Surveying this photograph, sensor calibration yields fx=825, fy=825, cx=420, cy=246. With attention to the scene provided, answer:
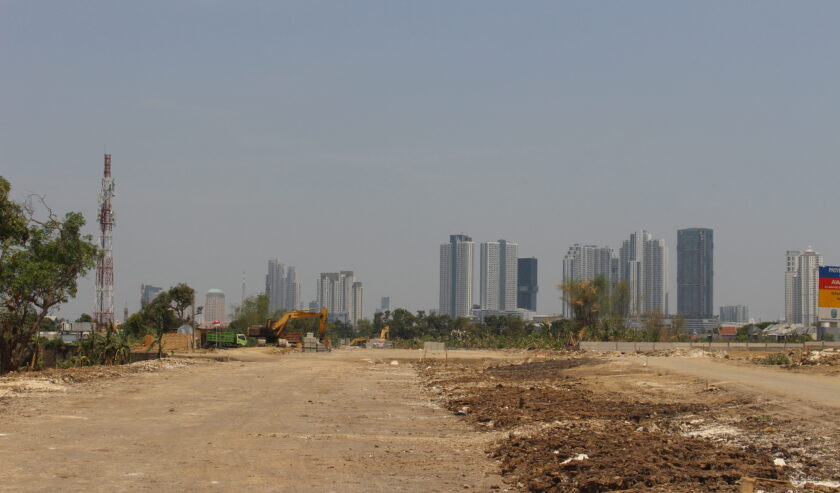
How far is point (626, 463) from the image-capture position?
419 inches

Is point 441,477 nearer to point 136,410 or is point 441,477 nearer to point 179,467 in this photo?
point 179,467

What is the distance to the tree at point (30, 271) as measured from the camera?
31.3 metres

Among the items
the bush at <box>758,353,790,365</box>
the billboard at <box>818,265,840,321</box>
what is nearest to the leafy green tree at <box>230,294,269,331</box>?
the billboard at <box>818,265,840,321</box>

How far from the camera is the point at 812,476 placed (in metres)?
9.84

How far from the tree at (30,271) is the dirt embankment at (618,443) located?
18449 mm

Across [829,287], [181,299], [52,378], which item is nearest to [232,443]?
[52,378]

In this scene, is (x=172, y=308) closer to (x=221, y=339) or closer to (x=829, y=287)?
(x=221, y=339)

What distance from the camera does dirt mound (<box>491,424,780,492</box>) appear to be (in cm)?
977

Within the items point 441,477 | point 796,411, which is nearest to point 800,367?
point 796,411

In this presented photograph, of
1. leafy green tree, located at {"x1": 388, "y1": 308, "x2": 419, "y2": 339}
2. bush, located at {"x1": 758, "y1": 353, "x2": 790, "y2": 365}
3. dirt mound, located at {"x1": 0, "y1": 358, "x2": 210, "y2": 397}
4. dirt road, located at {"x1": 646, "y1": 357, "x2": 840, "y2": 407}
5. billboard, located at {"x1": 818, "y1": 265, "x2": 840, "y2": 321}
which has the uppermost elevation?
billboard, located at {"x1": 818, "y1": 265, "x2": 840, "y2": 321}

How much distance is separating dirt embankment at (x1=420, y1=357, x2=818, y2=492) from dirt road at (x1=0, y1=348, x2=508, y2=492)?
708 millimetres

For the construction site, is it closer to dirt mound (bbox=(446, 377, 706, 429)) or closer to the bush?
dirt mound (bbox=(446, 377, 706, 429))

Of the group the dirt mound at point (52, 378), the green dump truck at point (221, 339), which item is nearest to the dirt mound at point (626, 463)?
the dirt mound at point (52, 378)

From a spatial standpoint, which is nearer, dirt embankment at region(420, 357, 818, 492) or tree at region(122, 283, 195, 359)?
dirt embankment at region(420, 357, 818, 492)
